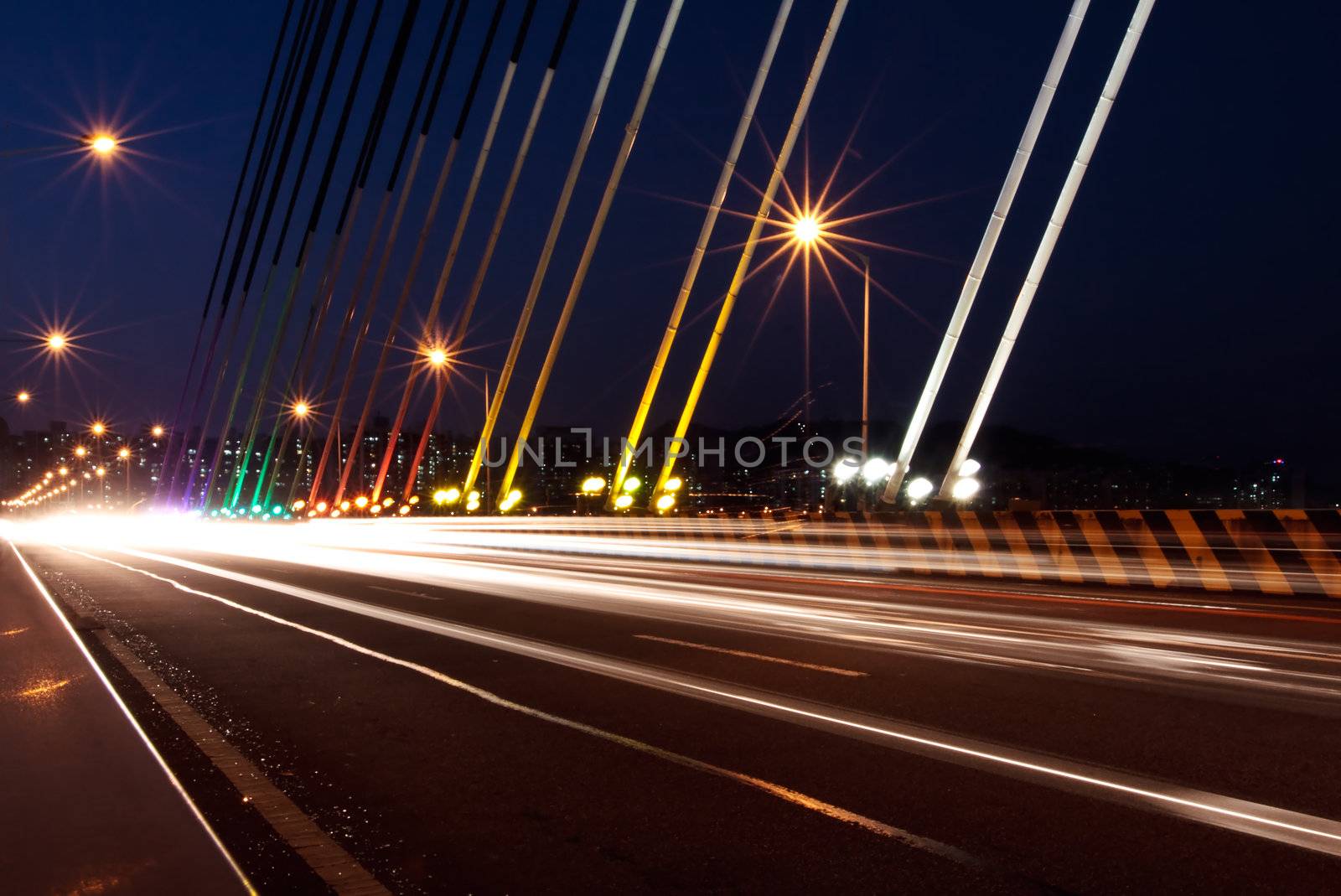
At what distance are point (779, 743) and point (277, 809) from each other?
289cm

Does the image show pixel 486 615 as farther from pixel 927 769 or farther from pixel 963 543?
pixel 963 543

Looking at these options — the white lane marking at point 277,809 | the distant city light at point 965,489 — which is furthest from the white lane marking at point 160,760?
the distant city light at point 965,489

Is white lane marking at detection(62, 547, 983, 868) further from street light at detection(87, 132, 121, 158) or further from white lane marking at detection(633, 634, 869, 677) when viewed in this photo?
street light at detection(87, 132, 121, 158)

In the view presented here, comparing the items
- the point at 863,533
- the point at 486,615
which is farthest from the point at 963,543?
the point at 486,615

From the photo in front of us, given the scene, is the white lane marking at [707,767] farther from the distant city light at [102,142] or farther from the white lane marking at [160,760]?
the distant city light at [102,142]

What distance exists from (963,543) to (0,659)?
55.8ft

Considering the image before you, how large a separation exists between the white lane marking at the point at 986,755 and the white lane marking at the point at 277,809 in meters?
2.25

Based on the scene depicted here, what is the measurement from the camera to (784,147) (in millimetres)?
33500

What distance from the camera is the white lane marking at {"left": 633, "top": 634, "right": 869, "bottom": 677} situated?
9859mm

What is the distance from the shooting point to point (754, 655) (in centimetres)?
1095

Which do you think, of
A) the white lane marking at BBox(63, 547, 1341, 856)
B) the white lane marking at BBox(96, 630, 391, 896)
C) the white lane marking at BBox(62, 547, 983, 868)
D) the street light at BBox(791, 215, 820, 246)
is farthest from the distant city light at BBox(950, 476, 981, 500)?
the white lane marking at BBox(96, 630, 391, 896)

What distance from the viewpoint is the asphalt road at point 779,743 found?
15.6 ft

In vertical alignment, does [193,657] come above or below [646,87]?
below

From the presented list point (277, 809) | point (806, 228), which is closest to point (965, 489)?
point (806, 228)
